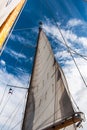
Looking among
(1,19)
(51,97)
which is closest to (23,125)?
(51,97)

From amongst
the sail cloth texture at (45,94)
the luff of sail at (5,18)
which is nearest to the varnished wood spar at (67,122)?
the sail cloth texture at (45,94)

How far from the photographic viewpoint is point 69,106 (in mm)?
17016

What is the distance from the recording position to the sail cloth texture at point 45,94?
17.9 meters

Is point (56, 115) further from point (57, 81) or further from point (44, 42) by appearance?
point (44, 42)

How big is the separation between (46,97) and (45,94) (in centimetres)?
26

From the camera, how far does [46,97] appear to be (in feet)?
67.8

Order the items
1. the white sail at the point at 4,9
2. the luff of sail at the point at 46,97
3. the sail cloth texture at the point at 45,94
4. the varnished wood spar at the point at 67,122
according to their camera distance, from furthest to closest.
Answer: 1. the sail cloth texture at the point at 45,94
2. the luff of sail at the point at 46,97
3. the varnished wood spar at the point at 67,122
4. the white sail at the point at 4,9

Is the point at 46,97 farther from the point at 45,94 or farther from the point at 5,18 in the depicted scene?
the point at 5,18

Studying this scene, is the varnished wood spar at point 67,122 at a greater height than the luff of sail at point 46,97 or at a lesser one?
lesser

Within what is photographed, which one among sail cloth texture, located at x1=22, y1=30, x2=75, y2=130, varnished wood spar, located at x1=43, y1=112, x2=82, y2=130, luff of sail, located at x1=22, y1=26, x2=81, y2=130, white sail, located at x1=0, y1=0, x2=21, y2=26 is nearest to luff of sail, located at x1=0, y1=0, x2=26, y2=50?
white sail, located at x1=0, y1=0, x2=21, y2=26

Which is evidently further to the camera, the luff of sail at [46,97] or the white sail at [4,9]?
the luff of sail at [46,97]

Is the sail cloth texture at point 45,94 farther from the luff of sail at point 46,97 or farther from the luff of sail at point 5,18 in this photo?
the luff of sail at point 5,18

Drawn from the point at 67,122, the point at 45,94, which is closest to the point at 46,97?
the point at 45,94

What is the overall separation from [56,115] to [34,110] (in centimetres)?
334
